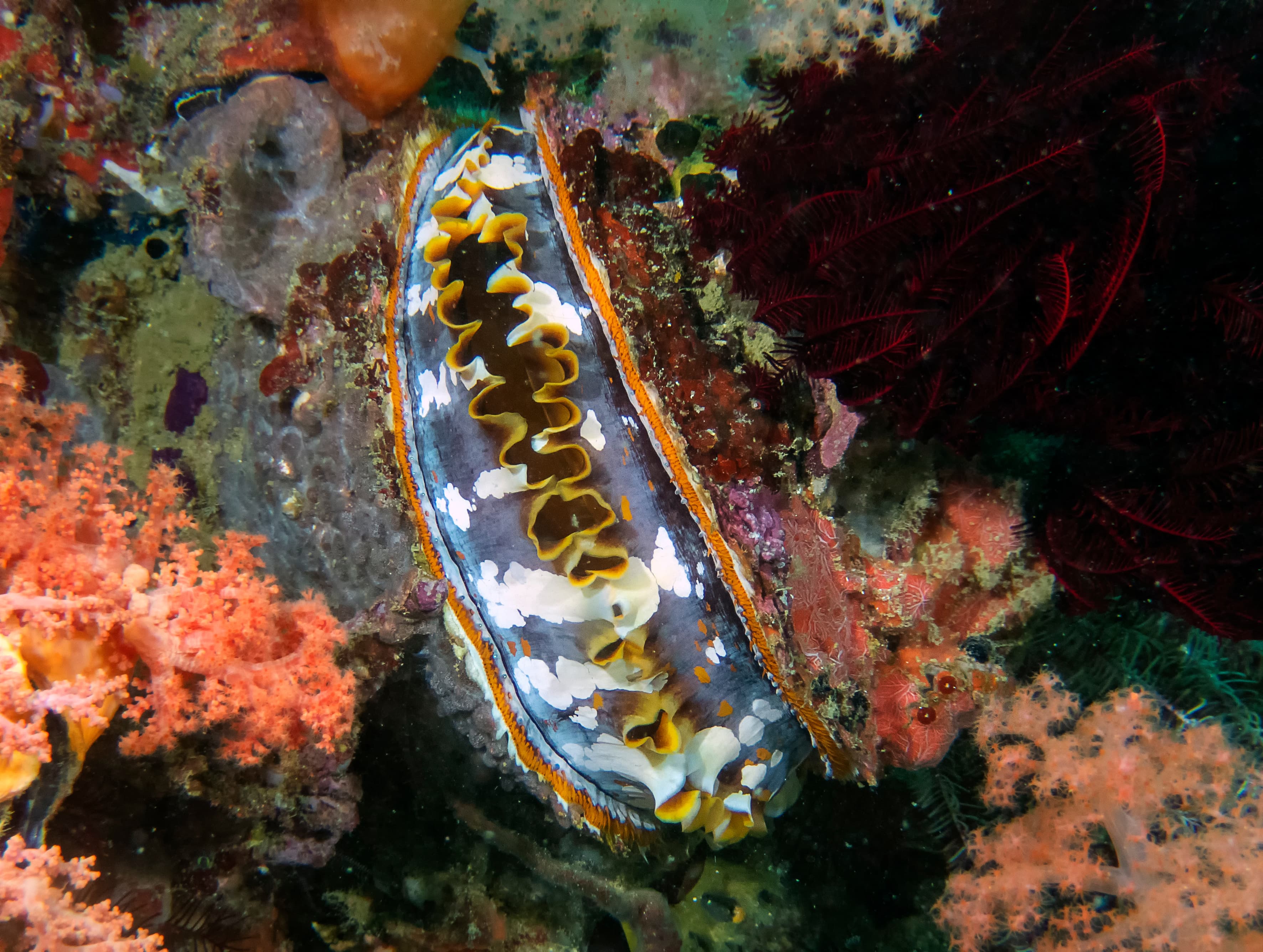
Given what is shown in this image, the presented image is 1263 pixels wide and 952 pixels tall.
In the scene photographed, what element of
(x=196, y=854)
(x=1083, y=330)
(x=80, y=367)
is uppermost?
(x=80, y=367)

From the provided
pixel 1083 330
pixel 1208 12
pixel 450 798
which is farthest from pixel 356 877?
pixel 1208 12

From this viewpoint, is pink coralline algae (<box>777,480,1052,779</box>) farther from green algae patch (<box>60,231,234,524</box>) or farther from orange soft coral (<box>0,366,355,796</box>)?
green algae patch (<box>60,231,234,524</box>)

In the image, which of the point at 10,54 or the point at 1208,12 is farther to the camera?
the point at 10,54

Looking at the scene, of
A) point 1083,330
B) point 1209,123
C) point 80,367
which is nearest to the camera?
point 1209,123

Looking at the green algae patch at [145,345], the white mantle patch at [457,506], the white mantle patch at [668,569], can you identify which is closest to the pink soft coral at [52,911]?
the white mantle patch at [457,506]

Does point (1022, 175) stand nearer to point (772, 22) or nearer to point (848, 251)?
point (848, 251)

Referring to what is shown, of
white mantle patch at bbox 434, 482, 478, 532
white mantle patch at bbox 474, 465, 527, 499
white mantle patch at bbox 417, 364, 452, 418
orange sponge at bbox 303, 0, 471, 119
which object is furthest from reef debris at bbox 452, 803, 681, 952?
orange sponge at bbox 303, 0, 471, 119
